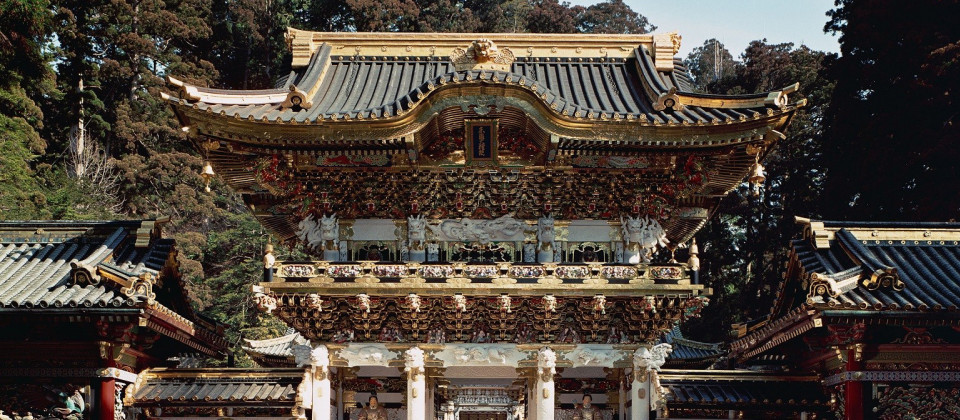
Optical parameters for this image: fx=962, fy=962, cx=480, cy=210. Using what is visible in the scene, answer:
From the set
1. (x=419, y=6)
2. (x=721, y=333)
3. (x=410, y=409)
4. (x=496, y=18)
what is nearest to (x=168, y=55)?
(x=419, y=6)

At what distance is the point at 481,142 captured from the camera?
1427 cm

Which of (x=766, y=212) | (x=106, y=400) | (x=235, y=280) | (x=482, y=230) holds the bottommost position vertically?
(x=106, y=400)

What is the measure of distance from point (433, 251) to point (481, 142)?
188 cm

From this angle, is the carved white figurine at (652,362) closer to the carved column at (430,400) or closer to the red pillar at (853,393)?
the red pillar at (853,393)

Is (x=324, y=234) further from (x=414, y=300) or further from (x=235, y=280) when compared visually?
(x=235, y=280)

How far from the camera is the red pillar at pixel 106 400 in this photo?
13477 mm

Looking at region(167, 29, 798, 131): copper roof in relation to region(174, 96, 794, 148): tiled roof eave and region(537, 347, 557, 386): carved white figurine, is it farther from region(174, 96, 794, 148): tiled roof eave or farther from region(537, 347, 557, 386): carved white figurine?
region(537, 347, 557, 386): carved white figurine

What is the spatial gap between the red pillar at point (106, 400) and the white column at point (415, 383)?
414cm

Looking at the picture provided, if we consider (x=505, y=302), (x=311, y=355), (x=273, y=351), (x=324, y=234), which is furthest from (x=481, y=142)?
(x=273, y=351)

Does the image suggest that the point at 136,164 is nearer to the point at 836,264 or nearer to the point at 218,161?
the point at 218,161

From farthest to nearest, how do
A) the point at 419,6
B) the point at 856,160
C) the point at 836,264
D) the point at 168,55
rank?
the point at 419,6 < the point at 168,55 < the point at 856,160 < the point at 836,264

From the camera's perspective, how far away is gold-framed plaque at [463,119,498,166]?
45.9ft

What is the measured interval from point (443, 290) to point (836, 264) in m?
5.84

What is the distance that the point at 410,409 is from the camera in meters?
13.8
